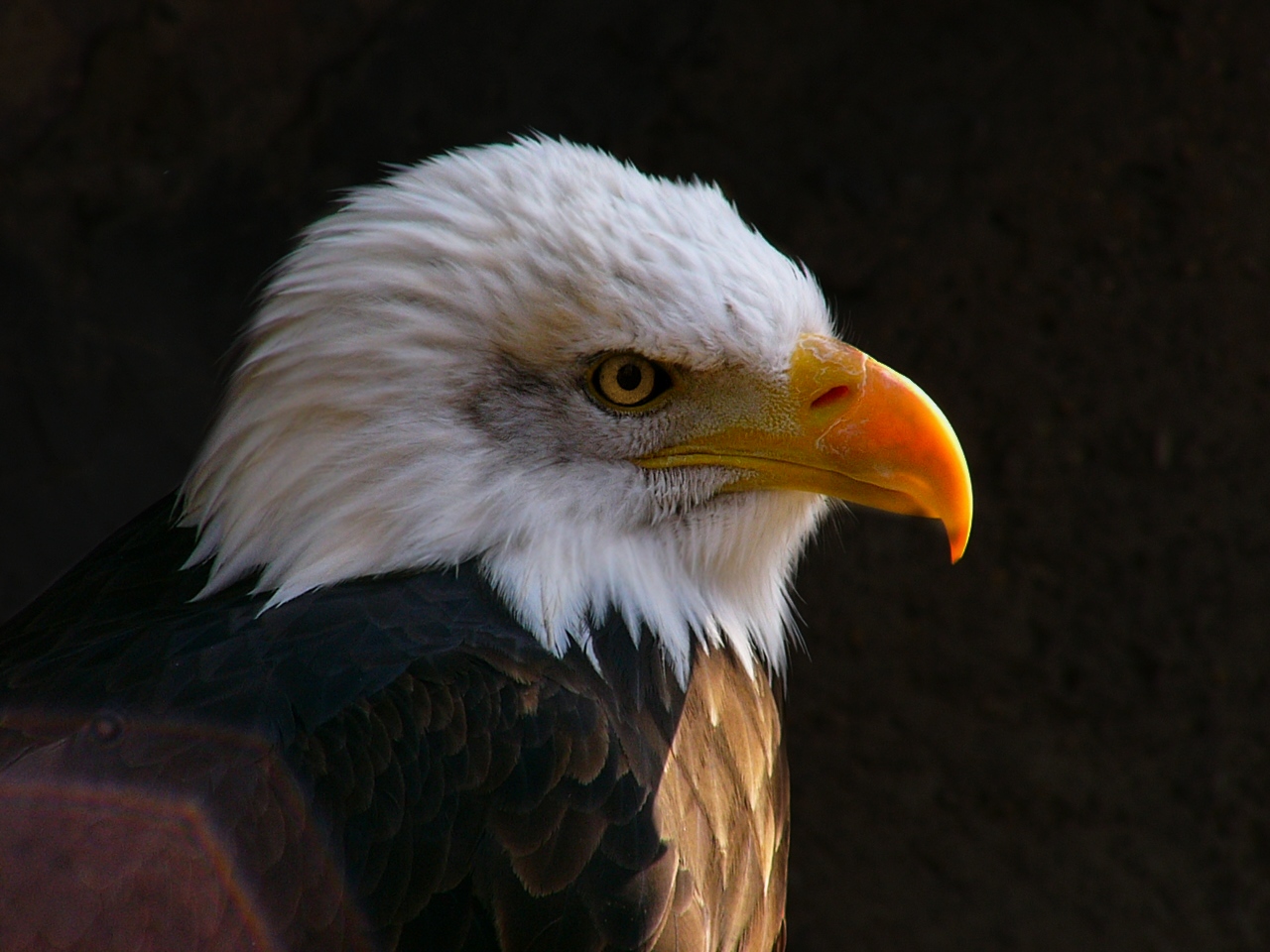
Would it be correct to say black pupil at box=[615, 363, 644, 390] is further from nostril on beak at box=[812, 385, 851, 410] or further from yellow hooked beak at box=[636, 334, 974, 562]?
nostril on beak at box=[812, 385, 851, 410]

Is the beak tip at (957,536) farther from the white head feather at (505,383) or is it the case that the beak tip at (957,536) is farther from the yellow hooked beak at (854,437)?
the white head feather at (505,383)

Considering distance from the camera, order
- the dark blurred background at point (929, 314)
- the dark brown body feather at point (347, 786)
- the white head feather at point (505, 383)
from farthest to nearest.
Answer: the dark blurred background at point (929, 314) < the white head feather at point (505, 383) < the dark brown body feather at point (347, 786)

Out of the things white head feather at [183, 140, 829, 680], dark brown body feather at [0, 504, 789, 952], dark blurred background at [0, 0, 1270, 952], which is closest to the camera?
dark brown body feather at [0, 504, 789, 952]

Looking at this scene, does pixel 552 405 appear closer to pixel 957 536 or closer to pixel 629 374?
pixel 629 374

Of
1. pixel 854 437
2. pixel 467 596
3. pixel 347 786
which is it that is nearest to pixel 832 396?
pixel 854 437

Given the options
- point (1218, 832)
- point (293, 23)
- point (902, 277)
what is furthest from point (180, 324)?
point (1218, 832)

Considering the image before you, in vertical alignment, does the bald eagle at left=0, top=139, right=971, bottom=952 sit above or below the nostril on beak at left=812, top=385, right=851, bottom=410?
below

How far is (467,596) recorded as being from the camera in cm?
211

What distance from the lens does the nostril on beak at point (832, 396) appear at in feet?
7.20

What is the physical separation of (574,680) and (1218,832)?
124 inches

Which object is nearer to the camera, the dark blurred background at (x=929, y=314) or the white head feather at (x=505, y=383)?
the white head feather at (x=505, y=383)

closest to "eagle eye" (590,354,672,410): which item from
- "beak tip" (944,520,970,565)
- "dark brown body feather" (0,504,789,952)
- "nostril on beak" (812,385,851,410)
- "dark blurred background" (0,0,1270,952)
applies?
"nostril on beak" (812,385,851,410)

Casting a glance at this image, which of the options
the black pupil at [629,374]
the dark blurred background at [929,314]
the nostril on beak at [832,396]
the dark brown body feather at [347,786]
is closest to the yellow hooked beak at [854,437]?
the nostril on beak at [832,396]

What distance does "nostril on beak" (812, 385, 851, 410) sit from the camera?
86.4 inches
